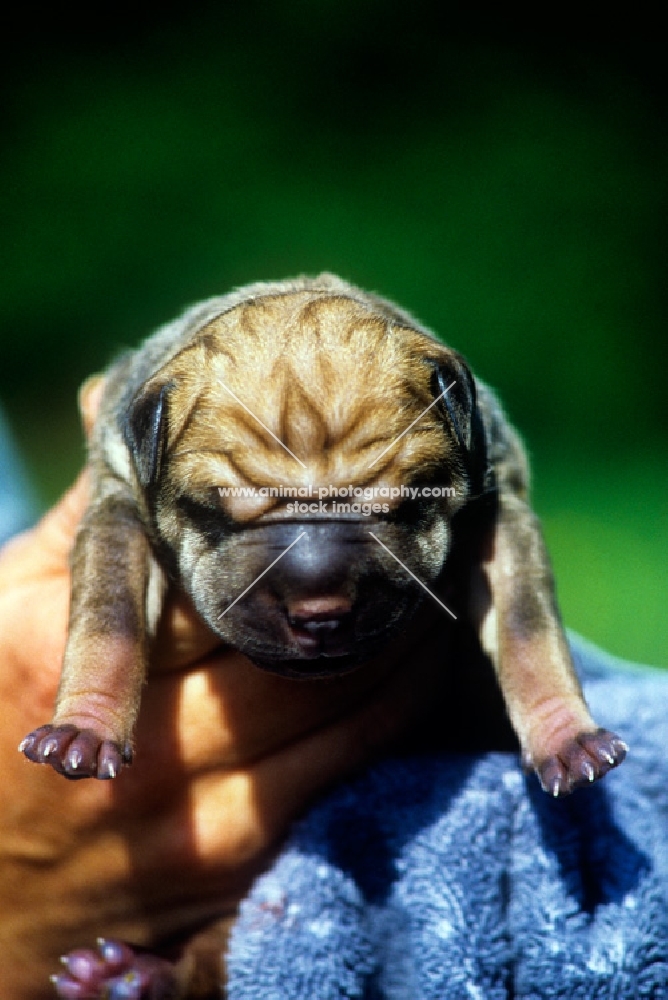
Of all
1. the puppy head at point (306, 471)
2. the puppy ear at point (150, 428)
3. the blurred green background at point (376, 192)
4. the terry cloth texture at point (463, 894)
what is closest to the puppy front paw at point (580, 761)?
the terry cloth texture at point (463, 894)

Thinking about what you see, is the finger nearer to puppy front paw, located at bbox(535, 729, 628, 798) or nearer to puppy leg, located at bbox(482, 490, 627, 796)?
puppy leg, located at bbox(482, 490, 627, 796)

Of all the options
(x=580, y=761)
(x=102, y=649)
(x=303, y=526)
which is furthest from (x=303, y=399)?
(x=580, y=761)

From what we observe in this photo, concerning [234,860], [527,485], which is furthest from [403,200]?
[234,860]

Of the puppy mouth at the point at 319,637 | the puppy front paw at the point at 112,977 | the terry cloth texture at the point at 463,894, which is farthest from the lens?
the puppy front paw at the point at 112,977

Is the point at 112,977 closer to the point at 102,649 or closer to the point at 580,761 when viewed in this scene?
the point at 102,649

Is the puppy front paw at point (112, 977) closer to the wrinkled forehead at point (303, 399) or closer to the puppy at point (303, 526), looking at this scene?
the puppy at point (303, 526)

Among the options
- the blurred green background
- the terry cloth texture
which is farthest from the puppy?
the blurred green background
